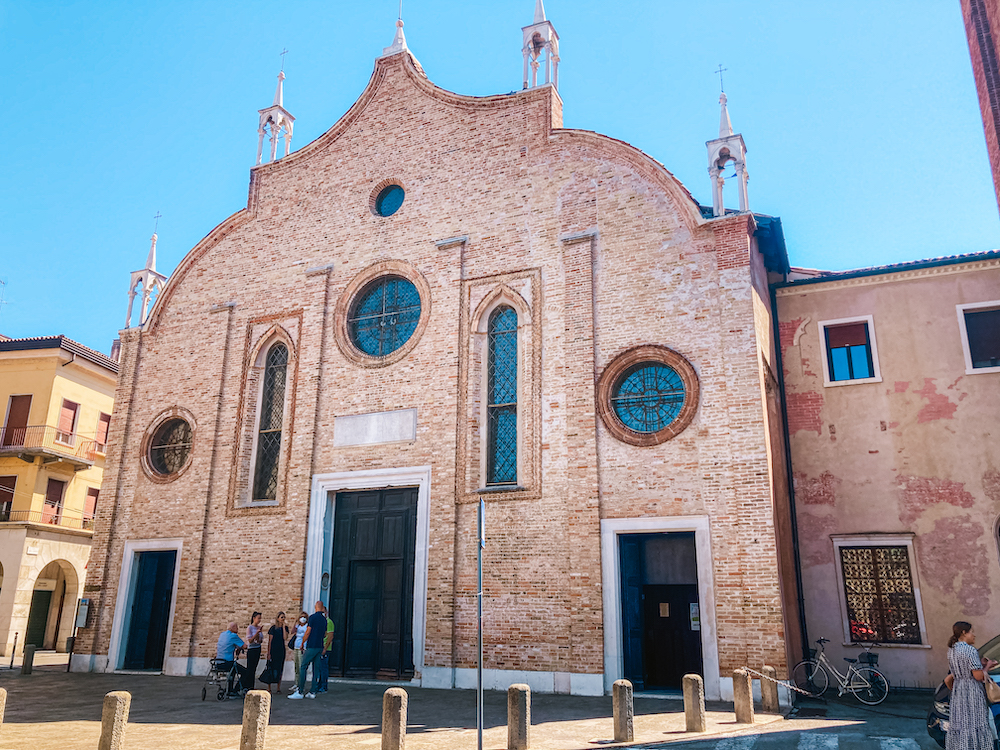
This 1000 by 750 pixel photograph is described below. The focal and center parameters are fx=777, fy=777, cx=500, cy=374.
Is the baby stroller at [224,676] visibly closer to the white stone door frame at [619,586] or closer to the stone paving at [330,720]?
the stone paving at [330,720]

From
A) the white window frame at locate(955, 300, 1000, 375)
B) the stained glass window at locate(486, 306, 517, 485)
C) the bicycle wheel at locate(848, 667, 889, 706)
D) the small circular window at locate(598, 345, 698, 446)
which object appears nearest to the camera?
the bicycle wheel at locate(848, 667, 889, 706)

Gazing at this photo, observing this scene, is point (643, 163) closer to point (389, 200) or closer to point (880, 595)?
point (389, 200)

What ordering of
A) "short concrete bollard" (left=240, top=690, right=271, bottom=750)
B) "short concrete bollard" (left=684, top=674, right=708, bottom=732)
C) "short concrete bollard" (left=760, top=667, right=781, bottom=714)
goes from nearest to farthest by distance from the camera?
"short concrete bollard" (left=240, top=690, right=271, bottom=750), "short concrete bollard" (left=684, top=674, right=708, bottom=732), "short concrete bollard" (left=760, top=667, right=781, bottom=714)

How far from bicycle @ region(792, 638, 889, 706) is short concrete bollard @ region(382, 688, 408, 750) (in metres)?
6.83

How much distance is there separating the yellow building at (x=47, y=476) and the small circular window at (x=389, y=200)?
511 inches

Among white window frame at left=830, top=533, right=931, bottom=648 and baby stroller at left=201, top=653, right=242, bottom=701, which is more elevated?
white window frame at left=830, top=533, right=931, bottom=648

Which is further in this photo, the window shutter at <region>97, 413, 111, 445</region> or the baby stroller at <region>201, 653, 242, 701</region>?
the window shutter at <region>97, 413, 111, 445</region>

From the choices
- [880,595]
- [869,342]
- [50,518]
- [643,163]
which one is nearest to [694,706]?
[880,595]

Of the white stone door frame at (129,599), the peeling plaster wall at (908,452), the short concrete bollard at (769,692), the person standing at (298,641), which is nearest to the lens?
the short concrete bollard at (769,692)

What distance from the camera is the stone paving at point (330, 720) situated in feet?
26.8

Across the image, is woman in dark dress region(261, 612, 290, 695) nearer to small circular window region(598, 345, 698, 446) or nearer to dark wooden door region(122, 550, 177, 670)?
dark wooden door region(122, 550, 177, 670)

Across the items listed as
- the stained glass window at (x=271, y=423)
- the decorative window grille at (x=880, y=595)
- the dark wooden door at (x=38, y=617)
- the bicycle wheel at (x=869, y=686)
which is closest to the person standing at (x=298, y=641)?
the stained glass window at (x=271, y=423)

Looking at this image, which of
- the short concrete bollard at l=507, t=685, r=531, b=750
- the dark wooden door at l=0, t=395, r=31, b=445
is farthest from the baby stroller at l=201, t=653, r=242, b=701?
the dark wooden door at l=0, t=395, r=31, b=445

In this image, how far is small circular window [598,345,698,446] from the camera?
1255 cm
